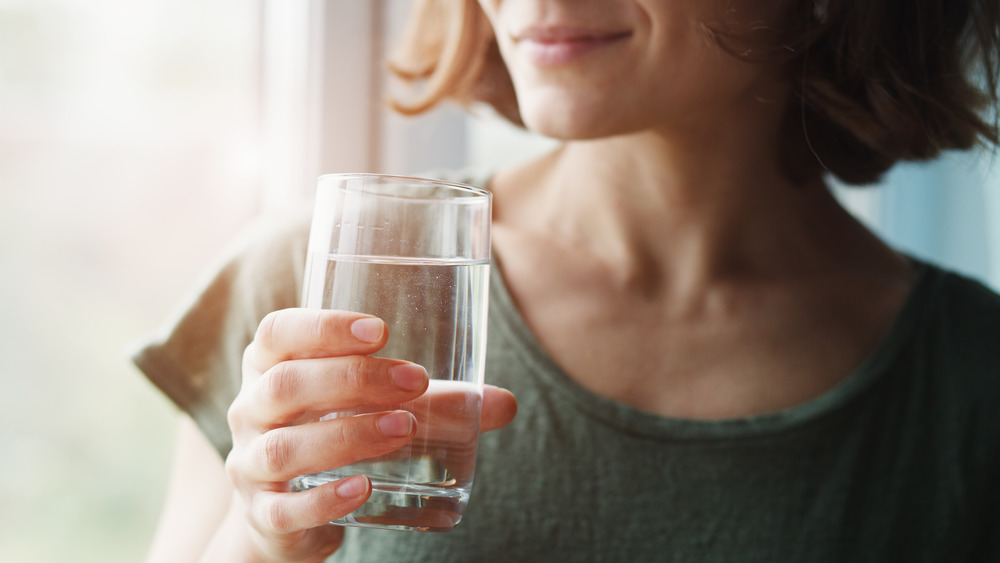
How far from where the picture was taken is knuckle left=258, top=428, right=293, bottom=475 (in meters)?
0.56

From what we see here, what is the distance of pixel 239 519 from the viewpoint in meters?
0.73

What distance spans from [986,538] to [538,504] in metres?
0.59

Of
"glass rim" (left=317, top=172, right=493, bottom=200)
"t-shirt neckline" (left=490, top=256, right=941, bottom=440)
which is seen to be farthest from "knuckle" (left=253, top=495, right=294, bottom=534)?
"t-shirt neckline" (left=490, top=256, right=941, bottom=440)

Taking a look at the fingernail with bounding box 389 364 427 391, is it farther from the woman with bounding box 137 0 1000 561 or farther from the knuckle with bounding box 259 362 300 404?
the woman with bounding box 137 0 1000 561

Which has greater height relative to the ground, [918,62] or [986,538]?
[918,62]

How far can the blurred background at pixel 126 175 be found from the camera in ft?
3.36

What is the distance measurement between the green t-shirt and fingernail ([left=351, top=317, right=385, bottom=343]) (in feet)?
1.34

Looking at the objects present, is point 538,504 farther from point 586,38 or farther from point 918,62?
point 918,62

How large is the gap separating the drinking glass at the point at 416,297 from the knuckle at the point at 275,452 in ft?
0.10

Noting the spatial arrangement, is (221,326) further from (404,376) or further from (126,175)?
(404,376)

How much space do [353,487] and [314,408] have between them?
0.06m

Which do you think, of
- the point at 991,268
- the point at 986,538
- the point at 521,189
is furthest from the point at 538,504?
the point at 991,268

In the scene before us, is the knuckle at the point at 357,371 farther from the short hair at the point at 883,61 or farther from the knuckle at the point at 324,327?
the short hair at the point at 883,61

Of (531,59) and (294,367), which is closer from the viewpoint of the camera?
(294,367)
